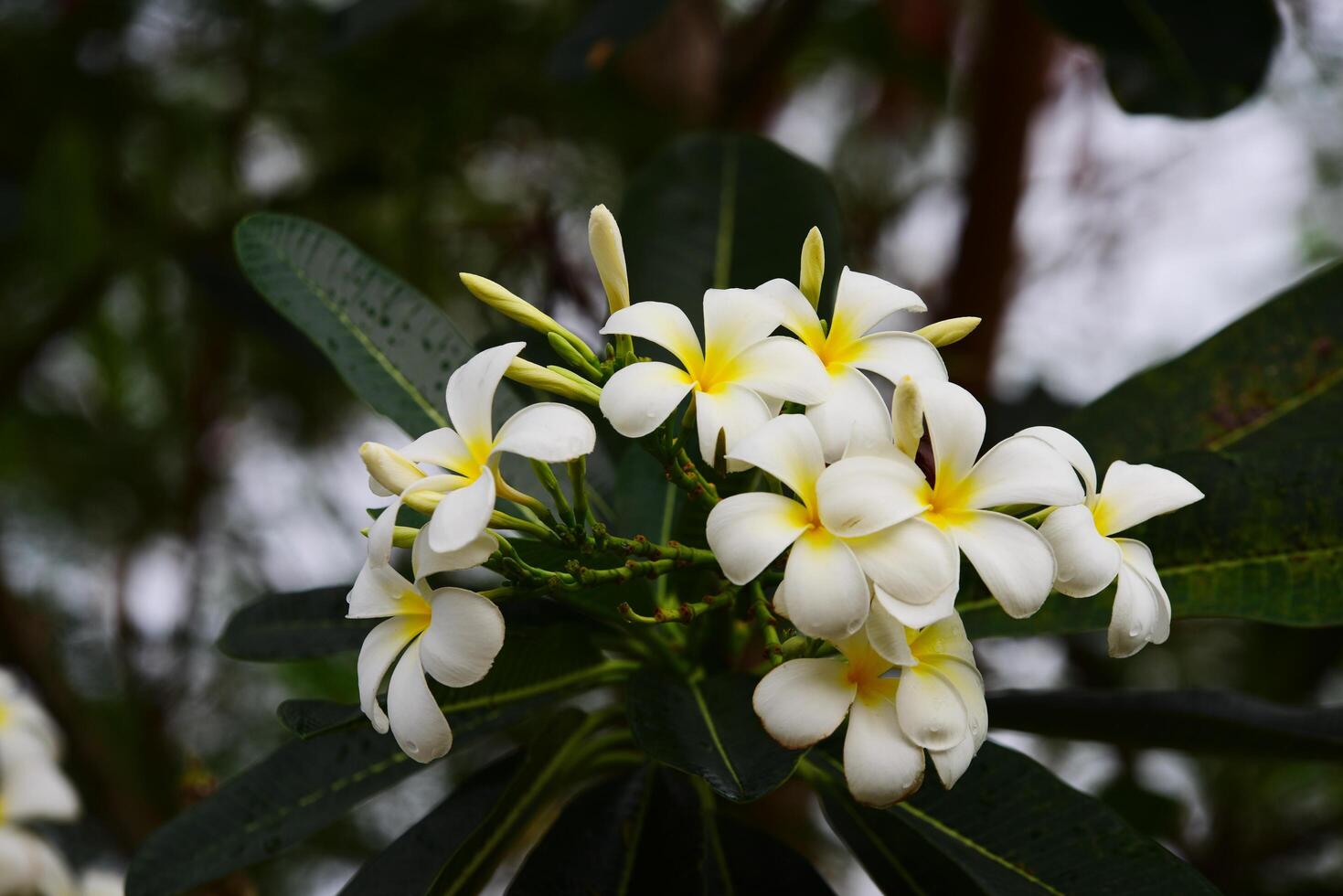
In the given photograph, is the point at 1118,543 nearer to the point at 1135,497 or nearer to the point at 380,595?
the point at 1135,497

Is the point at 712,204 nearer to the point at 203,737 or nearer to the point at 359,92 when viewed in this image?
the point at 359,92

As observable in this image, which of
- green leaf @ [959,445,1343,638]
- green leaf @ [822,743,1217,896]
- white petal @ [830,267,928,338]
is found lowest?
green leaf @ [822,743,1217,896]

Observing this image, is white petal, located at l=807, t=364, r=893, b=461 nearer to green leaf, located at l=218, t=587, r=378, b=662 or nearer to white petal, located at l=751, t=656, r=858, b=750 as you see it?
white petal, located at l=751, t=656, r=858, b=750

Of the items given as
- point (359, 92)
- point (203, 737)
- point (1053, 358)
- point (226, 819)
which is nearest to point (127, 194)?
point (359, 92)

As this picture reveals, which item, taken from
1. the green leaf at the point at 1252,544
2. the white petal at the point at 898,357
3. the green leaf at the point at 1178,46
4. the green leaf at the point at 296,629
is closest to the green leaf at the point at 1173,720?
the green leaf at the point at 1252,544

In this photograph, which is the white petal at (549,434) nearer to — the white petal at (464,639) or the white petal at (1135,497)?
the white petal at (464,639)

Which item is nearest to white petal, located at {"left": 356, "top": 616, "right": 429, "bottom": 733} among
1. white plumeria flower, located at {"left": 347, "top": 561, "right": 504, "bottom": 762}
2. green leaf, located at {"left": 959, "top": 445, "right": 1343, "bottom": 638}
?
white plumeria flower, located at {"left": 347, "top": 561, "right": 504, "bottom": 762}
